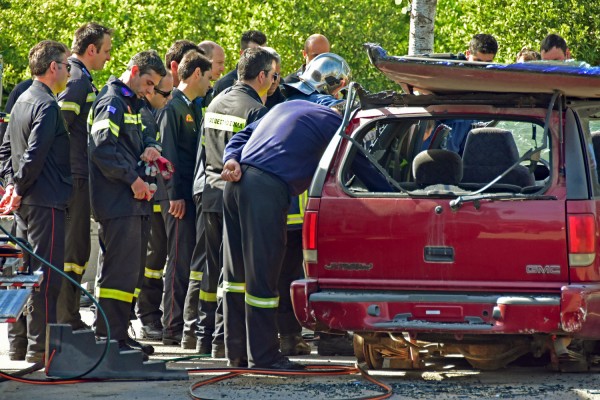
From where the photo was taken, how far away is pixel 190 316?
10.2 m

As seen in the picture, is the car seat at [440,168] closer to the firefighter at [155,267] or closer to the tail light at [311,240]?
the tail light at [311,240]

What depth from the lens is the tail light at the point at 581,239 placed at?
7.78 metres

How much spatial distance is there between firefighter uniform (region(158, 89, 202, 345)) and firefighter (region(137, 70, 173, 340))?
0.54 ft

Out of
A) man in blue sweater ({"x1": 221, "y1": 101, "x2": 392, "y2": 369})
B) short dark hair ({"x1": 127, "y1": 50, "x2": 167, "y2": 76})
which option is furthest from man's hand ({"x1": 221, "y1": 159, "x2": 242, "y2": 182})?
short dark hair ({"x1": 127, "y1": 50, "x2": 167, "y2": 76})

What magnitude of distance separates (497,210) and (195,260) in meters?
3.08

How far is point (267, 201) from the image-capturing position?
336 inches

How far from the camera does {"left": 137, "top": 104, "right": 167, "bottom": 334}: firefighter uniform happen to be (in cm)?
1092

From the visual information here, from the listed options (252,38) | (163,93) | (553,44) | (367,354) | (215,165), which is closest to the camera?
(367,354)

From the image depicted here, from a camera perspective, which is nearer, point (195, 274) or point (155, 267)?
point (195, 274)

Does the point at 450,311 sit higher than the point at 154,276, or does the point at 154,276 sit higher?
the point at 154,276

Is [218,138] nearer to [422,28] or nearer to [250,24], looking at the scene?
[422,28]

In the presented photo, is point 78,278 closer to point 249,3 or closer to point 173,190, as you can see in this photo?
point 173,190

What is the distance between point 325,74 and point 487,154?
1.98m

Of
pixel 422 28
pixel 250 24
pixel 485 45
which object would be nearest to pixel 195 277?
pixel 485 45
